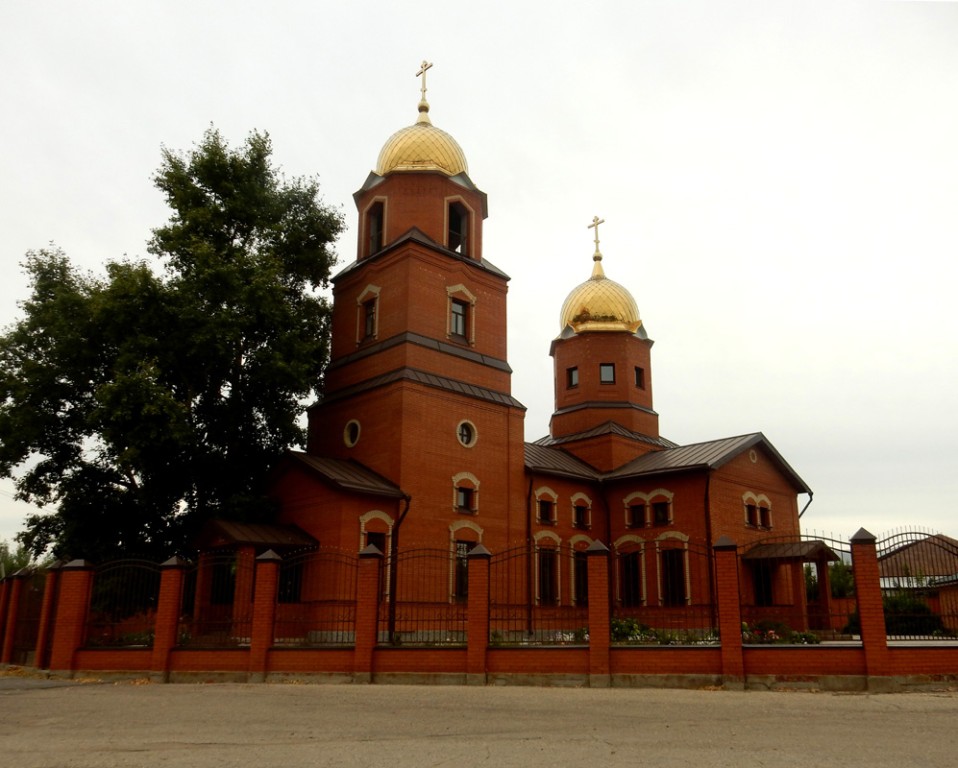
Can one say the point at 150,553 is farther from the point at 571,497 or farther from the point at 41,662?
the point at 571,497

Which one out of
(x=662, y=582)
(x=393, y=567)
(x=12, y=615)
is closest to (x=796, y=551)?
(x=662, y=582)

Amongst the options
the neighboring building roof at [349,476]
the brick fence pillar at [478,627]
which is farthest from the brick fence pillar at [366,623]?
the neighboring building roof at [349,476]

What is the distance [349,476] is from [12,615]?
302 inches

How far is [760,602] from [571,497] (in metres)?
5.84

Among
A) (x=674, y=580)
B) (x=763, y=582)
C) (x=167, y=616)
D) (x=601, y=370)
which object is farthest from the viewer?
(x=601, y=370)

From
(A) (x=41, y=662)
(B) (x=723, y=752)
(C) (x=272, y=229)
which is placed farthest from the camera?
(C) (x=272, y=229)

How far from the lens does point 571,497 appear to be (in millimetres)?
23641

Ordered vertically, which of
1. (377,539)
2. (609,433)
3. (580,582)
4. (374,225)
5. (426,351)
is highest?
(374,225)

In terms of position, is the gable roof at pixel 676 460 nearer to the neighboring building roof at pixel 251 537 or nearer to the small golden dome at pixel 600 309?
the small golden dome at pixel 600 309

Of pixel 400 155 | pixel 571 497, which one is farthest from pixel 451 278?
pixel 571 497

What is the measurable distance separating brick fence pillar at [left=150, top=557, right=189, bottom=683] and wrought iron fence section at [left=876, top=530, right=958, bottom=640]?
11.5 metres

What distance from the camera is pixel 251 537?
16.7 m

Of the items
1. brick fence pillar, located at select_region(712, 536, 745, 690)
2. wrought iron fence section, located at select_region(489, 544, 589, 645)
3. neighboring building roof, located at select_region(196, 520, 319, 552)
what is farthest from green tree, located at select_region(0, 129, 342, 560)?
brick fence pillar, located at select_region(712, 536, 745, 690)

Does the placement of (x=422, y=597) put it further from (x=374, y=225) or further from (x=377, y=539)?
(x=374, y=225)
